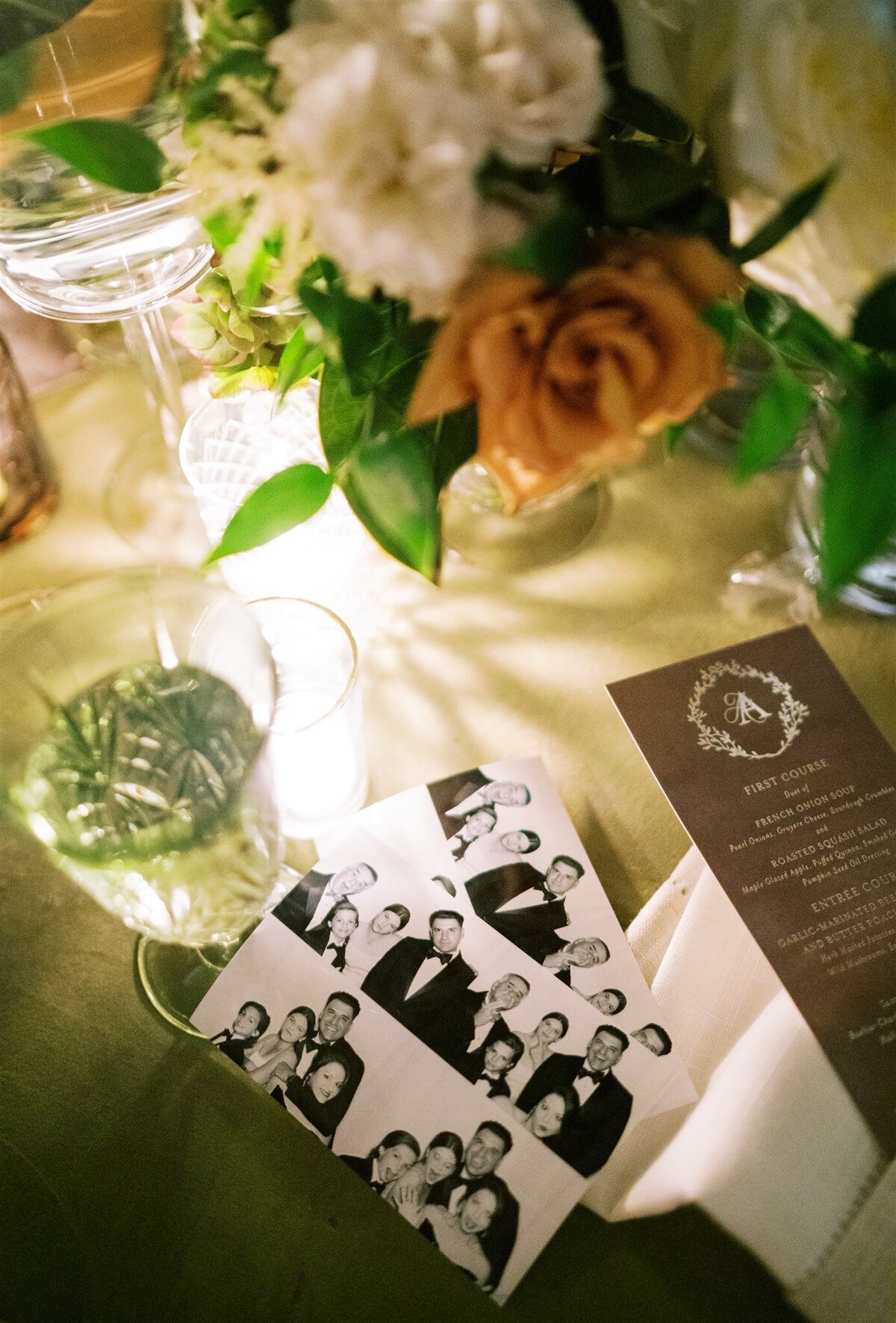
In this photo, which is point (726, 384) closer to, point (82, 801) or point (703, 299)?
point (703, 299)

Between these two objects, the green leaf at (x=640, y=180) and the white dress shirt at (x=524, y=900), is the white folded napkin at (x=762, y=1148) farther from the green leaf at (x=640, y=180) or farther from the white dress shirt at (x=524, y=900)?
the green leaf at (x=640, y=180)

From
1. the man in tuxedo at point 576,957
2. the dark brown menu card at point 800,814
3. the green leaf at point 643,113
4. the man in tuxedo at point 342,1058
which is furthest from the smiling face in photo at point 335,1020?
the green leaf at point 643,113

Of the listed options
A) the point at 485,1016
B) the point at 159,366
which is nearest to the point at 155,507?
the point at 159,366

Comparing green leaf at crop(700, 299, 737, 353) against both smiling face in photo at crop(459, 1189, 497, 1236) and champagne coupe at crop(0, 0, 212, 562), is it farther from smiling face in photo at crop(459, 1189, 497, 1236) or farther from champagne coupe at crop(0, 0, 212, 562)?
smiling face in photo at crop(459, 1189, 497, 1236)

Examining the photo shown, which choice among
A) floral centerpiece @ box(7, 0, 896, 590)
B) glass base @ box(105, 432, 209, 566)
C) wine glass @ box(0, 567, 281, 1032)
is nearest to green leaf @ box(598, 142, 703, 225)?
floral centerpiece @ box(7, 0, 896, 590)

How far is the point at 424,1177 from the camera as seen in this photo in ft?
1.38

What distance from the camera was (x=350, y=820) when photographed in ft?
1.73

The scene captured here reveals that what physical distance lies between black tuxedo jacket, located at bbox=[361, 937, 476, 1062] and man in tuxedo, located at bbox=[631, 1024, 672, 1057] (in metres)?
0.09

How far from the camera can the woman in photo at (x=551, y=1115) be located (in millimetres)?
423

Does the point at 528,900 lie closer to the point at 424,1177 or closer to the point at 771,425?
the point at 424,1177

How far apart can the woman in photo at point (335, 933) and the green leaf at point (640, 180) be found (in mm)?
358

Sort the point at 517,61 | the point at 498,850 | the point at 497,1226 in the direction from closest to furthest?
the point at 517,61, the point at 497,1226, the point at 498,850

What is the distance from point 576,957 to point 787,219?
352mm

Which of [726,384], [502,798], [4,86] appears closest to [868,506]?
[726,384]
